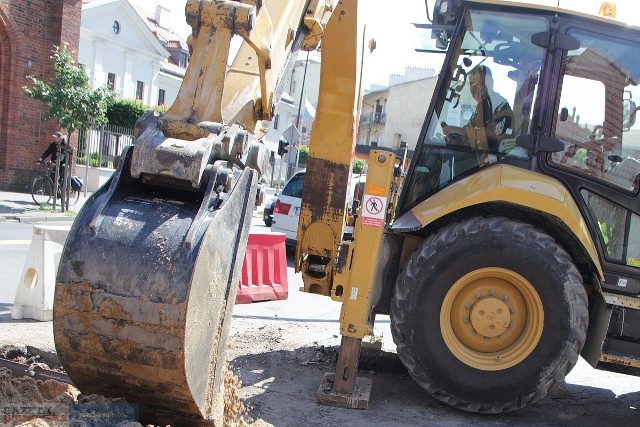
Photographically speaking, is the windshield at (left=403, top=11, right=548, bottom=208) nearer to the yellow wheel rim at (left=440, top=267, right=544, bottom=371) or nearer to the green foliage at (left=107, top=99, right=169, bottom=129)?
the yellow wheel rim at (left=440, top=267, right=544, bottom=371)

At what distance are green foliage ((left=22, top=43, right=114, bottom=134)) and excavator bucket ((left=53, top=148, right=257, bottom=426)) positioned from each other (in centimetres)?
1522

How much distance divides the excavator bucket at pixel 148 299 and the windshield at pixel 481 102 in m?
2.87

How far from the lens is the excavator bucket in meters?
2.92

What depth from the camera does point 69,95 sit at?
17.3 m

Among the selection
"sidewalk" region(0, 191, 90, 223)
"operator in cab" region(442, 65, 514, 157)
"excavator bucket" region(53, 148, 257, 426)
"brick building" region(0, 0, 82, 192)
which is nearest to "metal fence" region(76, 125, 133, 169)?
"brick building" region(0, 0, 82, 192)

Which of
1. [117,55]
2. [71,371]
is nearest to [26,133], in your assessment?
[71,371]

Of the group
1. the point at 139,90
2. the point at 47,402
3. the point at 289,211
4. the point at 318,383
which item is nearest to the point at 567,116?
the point at 318,383

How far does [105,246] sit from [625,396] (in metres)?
5.25

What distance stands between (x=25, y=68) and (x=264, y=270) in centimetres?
1304

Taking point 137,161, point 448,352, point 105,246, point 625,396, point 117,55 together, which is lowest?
point 625,396

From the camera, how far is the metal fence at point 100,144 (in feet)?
74.9

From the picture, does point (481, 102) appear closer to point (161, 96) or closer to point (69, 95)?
point (69, 95)

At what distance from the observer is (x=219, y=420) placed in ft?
11.1

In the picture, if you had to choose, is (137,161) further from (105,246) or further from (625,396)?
(625,396)
